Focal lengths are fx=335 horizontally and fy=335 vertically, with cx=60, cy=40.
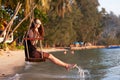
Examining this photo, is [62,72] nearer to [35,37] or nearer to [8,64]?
[8,64]

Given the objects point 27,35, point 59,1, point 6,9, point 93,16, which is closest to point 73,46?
point 93,16

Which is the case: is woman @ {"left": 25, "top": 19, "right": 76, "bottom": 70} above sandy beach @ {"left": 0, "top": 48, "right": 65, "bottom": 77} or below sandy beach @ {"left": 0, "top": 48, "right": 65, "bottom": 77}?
above

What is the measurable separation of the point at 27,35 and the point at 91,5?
318 ft

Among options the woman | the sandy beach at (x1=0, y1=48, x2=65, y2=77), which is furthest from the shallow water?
the woman

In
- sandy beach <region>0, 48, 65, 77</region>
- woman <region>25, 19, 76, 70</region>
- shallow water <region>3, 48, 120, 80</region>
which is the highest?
woman <region>25, 19, 76, 70</region>

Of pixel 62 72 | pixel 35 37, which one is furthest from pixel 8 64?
pixel 35 37

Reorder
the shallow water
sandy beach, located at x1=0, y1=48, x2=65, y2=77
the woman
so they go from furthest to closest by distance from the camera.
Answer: sandy beach, located at x1=0, y1=48, x2=65, y2=77, the shallow water, the woman

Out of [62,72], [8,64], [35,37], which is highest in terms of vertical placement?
[35,37]

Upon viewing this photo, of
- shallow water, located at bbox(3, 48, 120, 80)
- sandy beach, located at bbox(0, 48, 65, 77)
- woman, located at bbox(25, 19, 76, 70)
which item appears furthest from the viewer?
sandy beach, located at bbox(0, 48, 65, 77)

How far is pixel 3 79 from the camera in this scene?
1891 centimetres

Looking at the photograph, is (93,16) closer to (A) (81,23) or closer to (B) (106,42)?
(A) (81,23)

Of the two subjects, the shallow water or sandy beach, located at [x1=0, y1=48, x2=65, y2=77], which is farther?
sandy beach, located at [x1=0, y1=48, x2=65, y2=77]

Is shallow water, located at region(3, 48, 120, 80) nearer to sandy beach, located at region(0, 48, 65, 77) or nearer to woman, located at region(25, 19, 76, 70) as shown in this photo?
sandy beach, located at region(0, 48, 65, 77)

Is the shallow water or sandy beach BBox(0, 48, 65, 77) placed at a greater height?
sandy beach BBox(0, 48, 65, 77)
